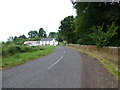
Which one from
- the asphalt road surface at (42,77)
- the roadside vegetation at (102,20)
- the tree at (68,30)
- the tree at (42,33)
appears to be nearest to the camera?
the asphalt road surface at (42,77)

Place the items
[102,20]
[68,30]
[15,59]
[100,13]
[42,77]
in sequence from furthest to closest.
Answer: [68,30], [102,20], [100,13], [15,59], [42,77]

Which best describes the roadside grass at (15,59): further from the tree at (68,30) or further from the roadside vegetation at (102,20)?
the tree at (68,30)

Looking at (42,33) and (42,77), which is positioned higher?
(42,33)

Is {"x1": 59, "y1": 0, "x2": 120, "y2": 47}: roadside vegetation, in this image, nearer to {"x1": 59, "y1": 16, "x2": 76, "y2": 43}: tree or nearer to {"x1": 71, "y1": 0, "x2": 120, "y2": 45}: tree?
{"x1": 71, "y1": 0, "x2": 120, "y2": 45}: tree

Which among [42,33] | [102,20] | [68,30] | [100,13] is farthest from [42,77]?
[42,33]

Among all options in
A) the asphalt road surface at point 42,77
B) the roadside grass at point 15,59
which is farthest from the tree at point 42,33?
the asphalt road surface at point 42,77

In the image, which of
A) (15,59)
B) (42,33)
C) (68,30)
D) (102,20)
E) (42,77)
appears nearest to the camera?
(42,77)

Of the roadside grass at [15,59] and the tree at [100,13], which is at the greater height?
the tree at [100,13]

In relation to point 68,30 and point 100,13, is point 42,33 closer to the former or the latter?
point 68,30

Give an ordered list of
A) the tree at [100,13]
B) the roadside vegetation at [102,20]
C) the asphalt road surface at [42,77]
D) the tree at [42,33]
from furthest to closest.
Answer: the tree at [42,33]
the tree at [100,13]
the roadside vegetation at [102,20]
the asphalt road surface at [42,77]

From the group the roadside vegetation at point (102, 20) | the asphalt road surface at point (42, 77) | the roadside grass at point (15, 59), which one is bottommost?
the roadside grass at point (15, 59)

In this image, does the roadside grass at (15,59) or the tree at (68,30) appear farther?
the tree at (68,30)

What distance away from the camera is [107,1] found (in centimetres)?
1186

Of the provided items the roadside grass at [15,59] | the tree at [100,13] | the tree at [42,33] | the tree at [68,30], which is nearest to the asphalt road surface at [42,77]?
the roadside grass at [15,59]
